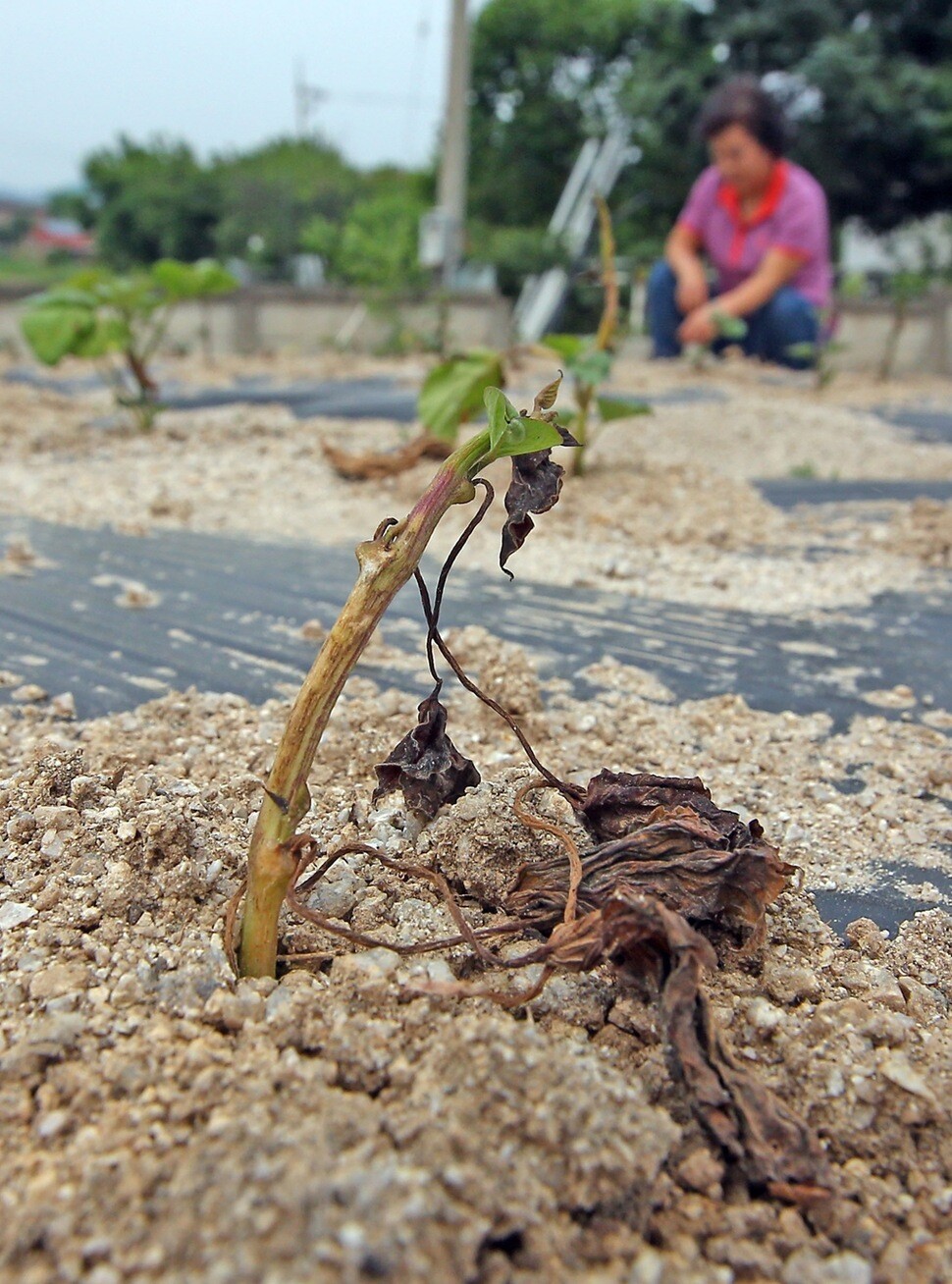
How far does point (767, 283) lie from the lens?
196 inches

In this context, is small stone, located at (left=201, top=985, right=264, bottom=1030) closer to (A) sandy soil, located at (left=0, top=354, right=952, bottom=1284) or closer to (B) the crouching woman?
(A) sandy soil, located at (left=0, top=354, right=952, bottom=1284)

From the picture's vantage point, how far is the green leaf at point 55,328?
10.0 ft

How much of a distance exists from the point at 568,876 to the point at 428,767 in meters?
0.14

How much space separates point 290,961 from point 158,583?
1130 millimetres

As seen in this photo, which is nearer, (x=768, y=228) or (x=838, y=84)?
(x=768, y=228)

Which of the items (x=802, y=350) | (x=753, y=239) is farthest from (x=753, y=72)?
(x=802, y=350)

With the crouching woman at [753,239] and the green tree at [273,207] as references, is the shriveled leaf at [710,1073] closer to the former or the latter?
the crouching woman at [753,239]

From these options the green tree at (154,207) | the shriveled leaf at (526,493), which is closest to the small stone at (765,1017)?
the shriveled leaf at (526,493)

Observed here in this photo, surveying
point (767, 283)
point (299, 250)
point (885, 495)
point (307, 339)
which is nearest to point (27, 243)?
point (299, 250)

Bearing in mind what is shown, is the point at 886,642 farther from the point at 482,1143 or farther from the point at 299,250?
the point at 299,250

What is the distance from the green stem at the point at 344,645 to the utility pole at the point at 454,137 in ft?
21.6

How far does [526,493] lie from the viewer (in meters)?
0.71

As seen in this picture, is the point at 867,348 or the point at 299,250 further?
the point at 299,250

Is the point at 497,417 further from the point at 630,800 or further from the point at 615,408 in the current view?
the point at 615,408
